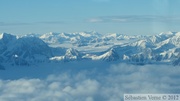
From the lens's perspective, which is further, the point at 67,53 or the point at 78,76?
the point at 67,53

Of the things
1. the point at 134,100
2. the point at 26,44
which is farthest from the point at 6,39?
the point at 134,100

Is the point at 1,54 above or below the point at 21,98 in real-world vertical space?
below

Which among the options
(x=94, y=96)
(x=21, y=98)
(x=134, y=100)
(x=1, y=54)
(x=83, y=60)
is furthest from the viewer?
(x=1, y=54)

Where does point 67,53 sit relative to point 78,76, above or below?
below

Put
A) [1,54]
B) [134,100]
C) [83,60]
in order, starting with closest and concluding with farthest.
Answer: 1. [134,100]
2. [83,60]
3. [1,54]

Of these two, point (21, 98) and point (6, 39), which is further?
point (6, 39)

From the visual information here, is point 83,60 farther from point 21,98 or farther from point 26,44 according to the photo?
point 21,98

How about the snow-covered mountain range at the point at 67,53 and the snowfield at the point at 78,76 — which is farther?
the snow-covered mountain range at the point at 67,53

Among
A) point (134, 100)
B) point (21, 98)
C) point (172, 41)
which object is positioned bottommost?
point (172, 41)

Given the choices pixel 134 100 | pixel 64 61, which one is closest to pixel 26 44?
pixel 64 61

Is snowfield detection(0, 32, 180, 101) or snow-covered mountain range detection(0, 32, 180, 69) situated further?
snow-covered mountain range detection(0, 32, 180, 69)
